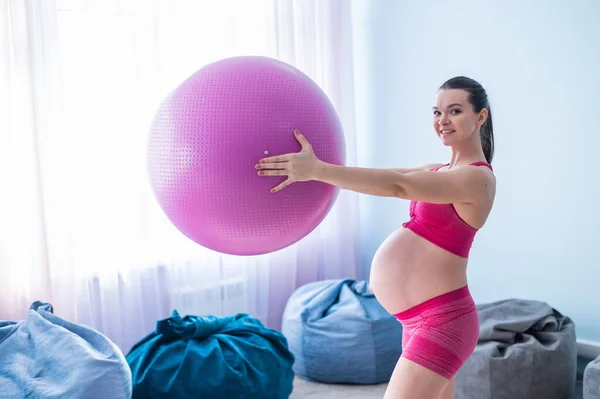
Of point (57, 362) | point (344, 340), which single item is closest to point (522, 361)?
point (344, 340)

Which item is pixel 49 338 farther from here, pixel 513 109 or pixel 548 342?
pixel 513 109

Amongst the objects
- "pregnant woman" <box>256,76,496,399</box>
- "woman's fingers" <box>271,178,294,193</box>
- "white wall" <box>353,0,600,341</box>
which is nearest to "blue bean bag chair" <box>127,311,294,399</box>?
"pregnant woman" <box>256,76,496,399</box>

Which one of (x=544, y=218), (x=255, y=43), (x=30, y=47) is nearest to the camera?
(x=30, y=47)

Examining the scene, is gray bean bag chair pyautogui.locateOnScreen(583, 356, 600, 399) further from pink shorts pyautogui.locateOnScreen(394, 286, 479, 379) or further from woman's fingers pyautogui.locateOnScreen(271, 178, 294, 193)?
woman's fingers pyautogui.locateOnScreen(271, 178, 294, 193)

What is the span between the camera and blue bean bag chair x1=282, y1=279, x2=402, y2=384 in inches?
128

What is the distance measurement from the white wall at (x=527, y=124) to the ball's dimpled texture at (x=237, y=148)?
61.4 inches

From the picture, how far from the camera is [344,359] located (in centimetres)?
325

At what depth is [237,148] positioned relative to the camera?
173cm

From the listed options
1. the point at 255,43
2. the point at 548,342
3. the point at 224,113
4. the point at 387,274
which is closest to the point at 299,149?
the point at 224,113

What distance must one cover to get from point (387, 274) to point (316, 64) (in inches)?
87.4

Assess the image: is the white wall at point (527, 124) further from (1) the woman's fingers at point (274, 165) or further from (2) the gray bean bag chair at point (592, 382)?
(1) the woman's fingers at point (274, 165)

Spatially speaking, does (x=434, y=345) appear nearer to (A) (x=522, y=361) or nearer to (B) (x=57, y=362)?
(A) (x=522, y=361)

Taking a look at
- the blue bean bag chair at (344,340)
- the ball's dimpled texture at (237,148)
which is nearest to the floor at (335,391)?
the blue bean bag chair at (344,340)

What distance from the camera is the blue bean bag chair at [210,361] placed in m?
2.76
